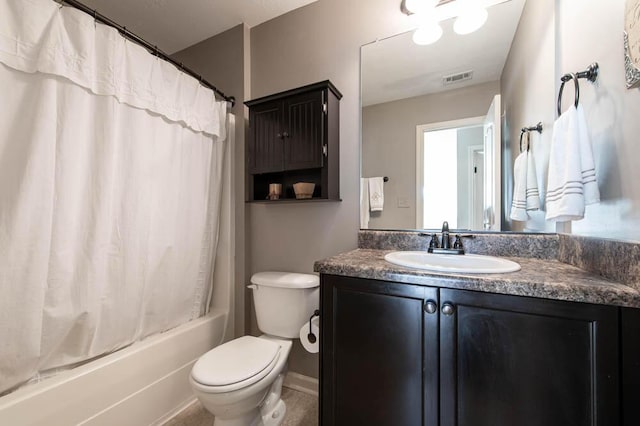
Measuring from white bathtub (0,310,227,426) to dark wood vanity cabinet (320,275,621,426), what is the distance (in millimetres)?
943

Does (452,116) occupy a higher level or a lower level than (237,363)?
higher

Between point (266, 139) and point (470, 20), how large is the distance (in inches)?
49.5

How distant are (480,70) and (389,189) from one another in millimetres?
738

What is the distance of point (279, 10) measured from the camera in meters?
1.74

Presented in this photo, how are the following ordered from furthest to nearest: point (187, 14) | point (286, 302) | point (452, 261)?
point (187, 14) → point (286, 302) → point (452, 261)

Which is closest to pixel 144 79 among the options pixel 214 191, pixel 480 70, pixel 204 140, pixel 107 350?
pixel 204 140

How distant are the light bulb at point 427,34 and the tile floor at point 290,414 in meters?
2.15

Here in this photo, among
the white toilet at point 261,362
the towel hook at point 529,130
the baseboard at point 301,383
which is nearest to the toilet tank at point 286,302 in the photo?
the white toilet at point 261,362

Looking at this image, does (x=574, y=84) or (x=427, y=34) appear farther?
(x=427, y=34)

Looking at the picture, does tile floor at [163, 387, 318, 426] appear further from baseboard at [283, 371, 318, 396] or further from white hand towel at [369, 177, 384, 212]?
white hand towel at [369, 177, 384, 212]

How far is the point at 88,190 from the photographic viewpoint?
117 centimetres

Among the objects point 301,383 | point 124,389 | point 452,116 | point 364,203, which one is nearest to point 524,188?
point 452,116

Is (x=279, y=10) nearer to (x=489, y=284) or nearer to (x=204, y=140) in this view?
(x=204, y=140)

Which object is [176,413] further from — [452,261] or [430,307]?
[452,261]
